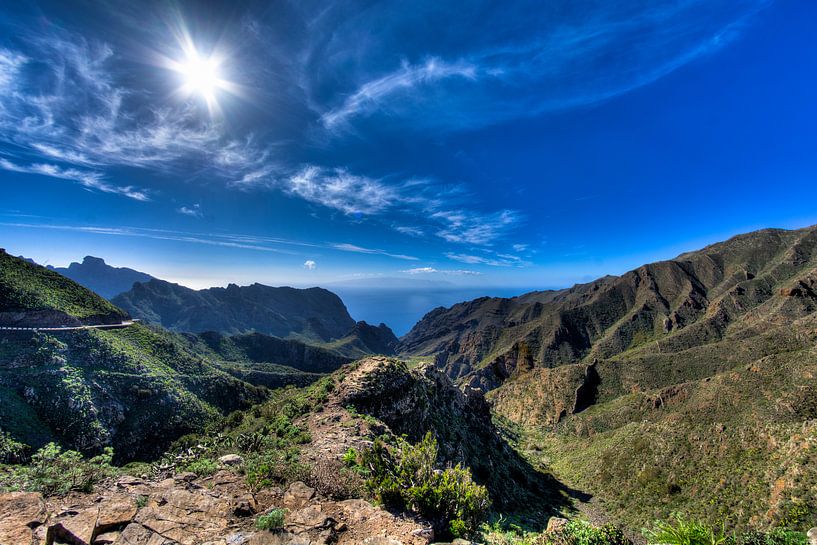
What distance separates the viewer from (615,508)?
4466 centimetres

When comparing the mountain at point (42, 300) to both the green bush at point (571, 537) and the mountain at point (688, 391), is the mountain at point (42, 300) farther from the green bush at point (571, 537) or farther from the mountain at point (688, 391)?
the mountain at point (688, 391)

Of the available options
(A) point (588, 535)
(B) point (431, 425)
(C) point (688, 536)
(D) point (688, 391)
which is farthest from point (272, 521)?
(D) point (688, 391)

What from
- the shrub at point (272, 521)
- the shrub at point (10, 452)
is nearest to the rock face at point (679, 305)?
the shrub at point (10, 452)

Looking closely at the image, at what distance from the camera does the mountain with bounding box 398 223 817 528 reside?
37094 mm

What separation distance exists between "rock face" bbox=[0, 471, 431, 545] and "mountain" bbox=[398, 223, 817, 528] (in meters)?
41.4

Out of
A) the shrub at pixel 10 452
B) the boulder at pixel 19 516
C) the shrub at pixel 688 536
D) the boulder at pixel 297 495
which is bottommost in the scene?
the shrub at pixel 10 452

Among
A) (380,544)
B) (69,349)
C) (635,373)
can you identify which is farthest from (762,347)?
(69,349)

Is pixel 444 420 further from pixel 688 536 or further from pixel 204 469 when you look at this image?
pixel 688 536

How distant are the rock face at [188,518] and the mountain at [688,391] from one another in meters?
41.4

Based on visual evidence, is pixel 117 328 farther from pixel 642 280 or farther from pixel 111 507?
pixel 642 280

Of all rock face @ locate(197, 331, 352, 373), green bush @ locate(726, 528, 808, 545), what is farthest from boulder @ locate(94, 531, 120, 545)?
rock face @ locate(197, 331, 352, 373)

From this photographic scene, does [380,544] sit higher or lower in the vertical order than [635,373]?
higher

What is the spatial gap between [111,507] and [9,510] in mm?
2050

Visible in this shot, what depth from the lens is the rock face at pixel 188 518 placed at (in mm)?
7688
